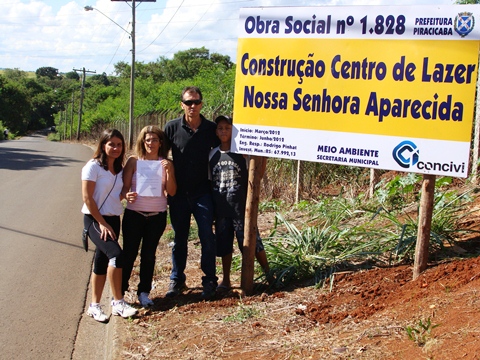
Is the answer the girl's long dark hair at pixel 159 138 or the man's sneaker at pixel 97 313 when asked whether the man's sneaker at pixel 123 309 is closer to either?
the man's sneaker at pixel 97 313

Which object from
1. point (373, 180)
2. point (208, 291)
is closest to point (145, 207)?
point (208, 291)

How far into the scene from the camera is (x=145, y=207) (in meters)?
5.38

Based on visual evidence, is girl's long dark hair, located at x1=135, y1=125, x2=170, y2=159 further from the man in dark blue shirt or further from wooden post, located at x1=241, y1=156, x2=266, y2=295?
wooden post, located at x1=241, y1=156, x2=266, y2=295

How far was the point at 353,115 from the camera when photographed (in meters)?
4.88

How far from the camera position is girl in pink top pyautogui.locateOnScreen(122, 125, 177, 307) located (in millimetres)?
5355

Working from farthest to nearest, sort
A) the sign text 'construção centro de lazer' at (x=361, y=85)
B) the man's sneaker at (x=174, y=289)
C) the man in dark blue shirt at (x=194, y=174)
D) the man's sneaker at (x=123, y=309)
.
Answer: the man's sneaker at (x=174, y=289)
the man in dark blue shirt at (x=194, y=174)
the man's sneaker at (x=123, y=309)
the sign text 'construção centro de lazer' at (x=361, y=85)

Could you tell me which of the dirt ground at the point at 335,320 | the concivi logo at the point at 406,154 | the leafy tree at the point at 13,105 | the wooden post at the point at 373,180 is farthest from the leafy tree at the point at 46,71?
the concivi logo at the point at 406,154

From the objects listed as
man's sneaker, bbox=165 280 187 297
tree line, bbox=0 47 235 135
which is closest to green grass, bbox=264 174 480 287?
man's sneaker, bbox=165 280 187 297

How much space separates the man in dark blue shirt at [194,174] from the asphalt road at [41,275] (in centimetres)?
120

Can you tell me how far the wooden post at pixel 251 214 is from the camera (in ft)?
17.6

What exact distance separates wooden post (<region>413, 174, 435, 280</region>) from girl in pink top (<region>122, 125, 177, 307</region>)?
2.24 m

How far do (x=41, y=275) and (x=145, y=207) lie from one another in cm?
240

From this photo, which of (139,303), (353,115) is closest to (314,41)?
(353,115)

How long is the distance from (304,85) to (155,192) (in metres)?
1.67
